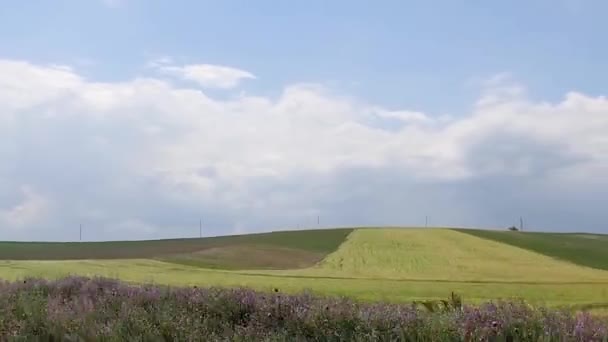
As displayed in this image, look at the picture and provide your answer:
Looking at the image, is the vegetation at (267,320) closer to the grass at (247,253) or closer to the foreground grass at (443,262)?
the foreground grass at (443,262)

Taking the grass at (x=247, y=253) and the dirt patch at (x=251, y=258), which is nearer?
the dirt patch at (x=251, y=258)

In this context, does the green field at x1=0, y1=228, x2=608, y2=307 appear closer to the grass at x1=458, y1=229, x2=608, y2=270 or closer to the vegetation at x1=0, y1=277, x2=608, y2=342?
the grass at x1=458, y1=229, x2=608, y2=270

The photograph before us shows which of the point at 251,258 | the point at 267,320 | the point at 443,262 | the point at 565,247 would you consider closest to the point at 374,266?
the point at 443,262

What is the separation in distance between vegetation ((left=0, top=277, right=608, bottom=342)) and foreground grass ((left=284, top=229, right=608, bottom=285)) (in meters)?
22.5

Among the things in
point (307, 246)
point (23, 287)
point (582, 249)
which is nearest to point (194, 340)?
point (23, 287)

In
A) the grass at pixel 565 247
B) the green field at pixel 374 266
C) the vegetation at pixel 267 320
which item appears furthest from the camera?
the grass at pixel 565 247

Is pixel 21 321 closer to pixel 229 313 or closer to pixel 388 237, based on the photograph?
pixel 229 313

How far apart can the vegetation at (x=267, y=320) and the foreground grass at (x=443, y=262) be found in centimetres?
2255

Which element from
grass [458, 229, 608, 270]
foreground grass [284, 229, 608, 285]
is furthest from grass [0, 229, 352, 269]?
grass [458, 229, 608, 270]

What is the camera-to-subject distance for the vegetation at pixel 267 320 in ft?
20.5

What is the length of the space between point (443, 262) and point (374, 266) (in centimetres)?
488

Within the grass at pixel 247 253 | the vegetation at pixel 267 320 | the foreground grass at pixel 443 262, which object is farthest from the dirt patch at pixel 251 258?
the vegetation at pixel 267 320

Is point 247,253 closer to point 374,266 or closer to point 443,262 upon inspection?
point 374,266

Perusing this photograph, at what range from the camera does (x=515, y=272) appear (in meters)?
35.8
